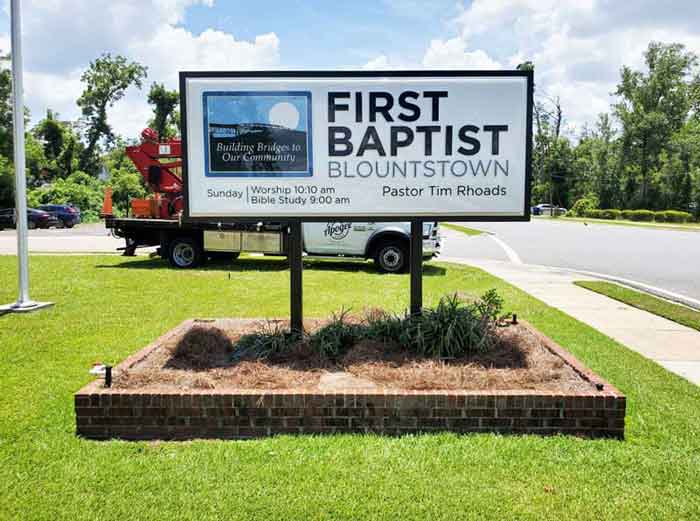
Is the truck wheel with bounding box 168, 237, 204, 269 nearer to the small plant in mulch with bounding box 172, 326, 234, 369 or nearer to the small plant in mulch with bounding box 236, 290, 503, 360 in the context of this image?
the small plant in mulch with bounding box 172, 326, 234, 369

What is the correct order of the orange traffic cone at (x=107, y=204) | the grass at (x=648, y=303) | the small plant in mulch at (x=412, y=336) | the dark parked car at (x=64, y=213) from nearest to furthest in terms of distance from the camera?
the small plant in mulch at (x=412, y=336)
the grass at (x=648, y=303)
the orange traffic cone at (x=107, y=204)
the dark parked car at (x=64, y=213)

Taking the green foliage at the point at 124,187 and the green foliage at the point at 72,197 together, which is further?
the green foliage at the point at 124,187

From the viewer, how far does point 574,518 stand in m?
3.02

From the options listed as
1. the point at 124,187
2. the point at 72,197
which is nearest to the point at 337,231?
the point at 72,197

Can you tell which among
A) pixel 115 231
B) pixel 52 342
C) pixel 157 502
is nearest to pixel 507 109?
pixel 157 502

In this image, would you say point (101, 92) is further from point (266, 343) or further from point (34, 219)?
point (266, 343)

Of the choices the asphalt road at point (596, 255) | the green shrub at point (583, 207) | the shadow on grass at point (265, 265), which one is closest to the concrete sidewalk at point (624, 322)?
the asphalt road at point (596, 255)

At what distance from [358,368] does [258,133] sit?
2.27 m

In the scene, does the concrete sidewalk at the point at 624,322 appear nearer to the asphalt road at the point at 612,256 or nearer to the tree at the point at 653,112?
the asphalt road at the point at 612,256

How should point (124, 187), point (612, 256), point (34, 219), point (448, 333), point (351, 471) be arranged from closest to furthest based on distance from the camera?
1. point (351, 471)
2. point (448, 333)
3. point (612, 256)
4. point (34, 219)
5. point (124, 187)

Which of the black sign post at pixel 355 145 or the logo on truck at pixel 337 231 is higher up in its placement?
the black sign post at pixel 355 145

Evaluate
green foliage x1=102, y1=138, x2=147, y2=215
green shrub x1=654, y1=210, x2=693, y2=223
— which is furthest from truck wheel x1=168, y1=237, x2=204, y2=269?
green shrub x1=654, y1=210, x2=693, y2=223

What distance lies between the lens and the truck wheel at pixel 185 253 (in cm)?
1422

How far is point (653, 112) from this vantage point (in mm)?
66312
